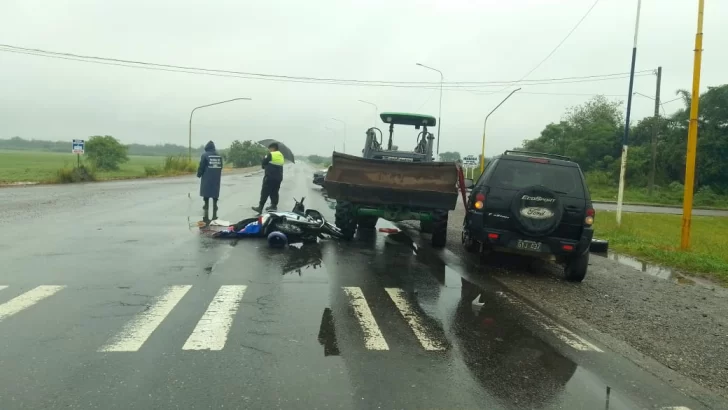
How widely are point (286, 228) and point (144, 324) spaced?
5447 mm

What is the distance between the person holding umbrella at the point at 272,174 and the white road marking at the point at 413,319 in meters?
8.83

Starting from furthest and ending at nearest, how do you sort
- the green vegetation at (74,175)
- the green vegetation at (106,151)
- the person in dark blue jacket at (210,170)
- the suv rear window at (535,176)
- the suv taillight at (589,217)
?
the green vegetation at (106,151)
the green vegetation at (74,175)
the person in dark blue jacket at (210,170)
the suv rear window at (535,176)
the suv taillight at (589,217)

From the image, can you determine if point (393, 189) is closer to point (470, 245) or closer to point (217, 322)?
point (470, 245)

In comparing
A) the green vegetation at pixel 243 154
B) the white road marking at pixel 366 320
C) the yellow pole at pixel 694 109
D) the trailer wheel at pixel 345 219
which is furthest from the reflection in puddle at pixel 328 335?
the green vegetation at pixel 243 154

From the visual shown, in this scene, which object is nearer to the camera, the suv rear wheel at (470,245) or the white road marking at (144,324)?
the white road marking at (144,324)

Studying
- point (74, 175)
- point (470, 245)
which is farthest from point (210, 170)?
point (74, 175)

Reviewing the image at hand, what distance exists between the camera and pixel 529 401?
411 centimetres

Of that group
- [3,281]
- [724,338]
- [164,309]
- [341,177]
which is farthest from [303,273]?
[724,338]

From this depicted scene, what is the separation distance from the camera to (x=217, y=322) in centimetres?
567

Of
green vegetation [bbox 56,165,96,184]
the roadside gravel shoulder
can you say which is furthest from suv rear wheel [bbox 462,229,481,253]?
green vegetation [bbox 56,165,96,184]

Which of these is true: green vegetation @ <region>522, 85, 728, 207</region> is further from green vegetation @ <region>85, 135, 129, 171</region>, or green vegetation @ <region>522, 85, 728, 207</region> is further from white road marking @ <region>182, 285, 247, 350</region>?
green vegetation @ <region>85, 135, 129, 171</region>

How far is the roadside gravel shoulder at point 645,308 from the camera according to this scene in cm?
546

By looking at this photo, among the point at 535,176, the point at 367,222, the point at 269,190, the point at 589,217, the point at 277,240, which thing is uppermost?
the point at 535,176

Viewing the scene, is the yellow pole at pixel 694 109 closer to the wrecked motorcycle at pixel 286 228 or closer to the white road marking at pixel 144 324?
the wrecked motorcycle at pixel 286 228
